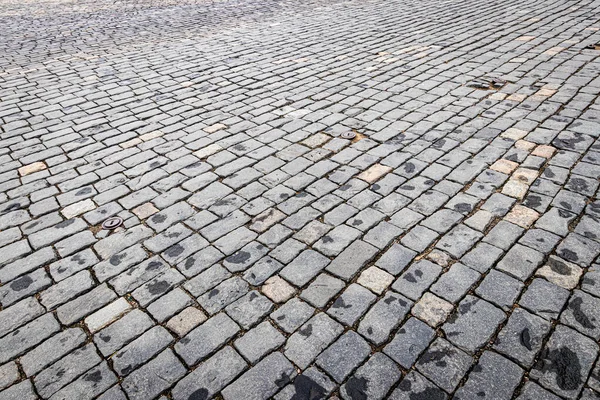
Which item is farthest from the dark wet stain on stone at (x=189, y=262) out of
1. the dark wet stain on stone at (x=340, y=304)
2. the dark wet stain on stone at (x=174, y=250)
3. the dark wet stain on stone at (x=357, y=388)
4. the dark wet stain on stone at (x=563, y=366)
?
the dark wet stain on stone at (x=563, y=366)

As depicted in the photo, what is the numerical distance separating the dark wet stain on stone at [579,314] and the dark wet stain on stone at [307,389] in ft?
5.29

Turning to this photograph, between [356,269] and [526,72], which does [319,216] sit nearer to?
[356,269]

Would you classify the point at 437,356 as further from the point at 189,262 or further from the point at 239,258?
the point at 189,262

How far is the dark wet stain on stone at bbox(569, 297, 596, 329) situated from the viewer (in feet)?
7.68

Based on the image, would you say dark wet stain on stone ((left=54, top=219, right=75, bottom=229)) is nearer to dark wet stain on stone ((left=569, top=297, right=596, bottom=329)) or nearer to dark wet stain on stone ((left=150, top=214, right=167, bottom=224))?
dark wet stain on stone ((left=150, top=214, right=167, bottom=224))

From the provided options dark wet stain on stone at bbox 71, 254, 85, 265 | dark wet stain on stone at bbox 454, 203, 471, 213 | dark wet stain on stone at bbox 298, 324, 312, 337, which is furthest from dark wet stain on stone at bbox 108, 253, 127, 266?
dark wet stain on stone at bbox 454, 203, 471, 213

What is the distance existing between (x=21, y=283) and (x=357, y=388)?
2.55 meters

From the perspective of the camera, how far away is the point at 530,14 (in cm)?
876

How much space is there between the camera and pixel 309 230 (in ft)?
10.7

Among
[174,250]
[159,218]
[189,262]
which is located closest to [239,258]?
[189,262]

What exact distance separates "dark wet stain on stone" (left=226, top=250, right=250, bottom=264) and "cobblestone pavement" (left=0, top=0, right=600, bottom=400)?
8 cm

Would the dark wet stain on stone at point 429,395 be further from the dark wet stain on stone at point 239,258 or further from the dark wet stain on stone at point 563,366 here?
the dark wet stain on stone at point 239,258

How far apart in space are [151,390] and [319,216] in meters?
1.81

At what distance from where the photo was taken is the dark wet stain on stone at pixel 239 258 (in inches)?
118
